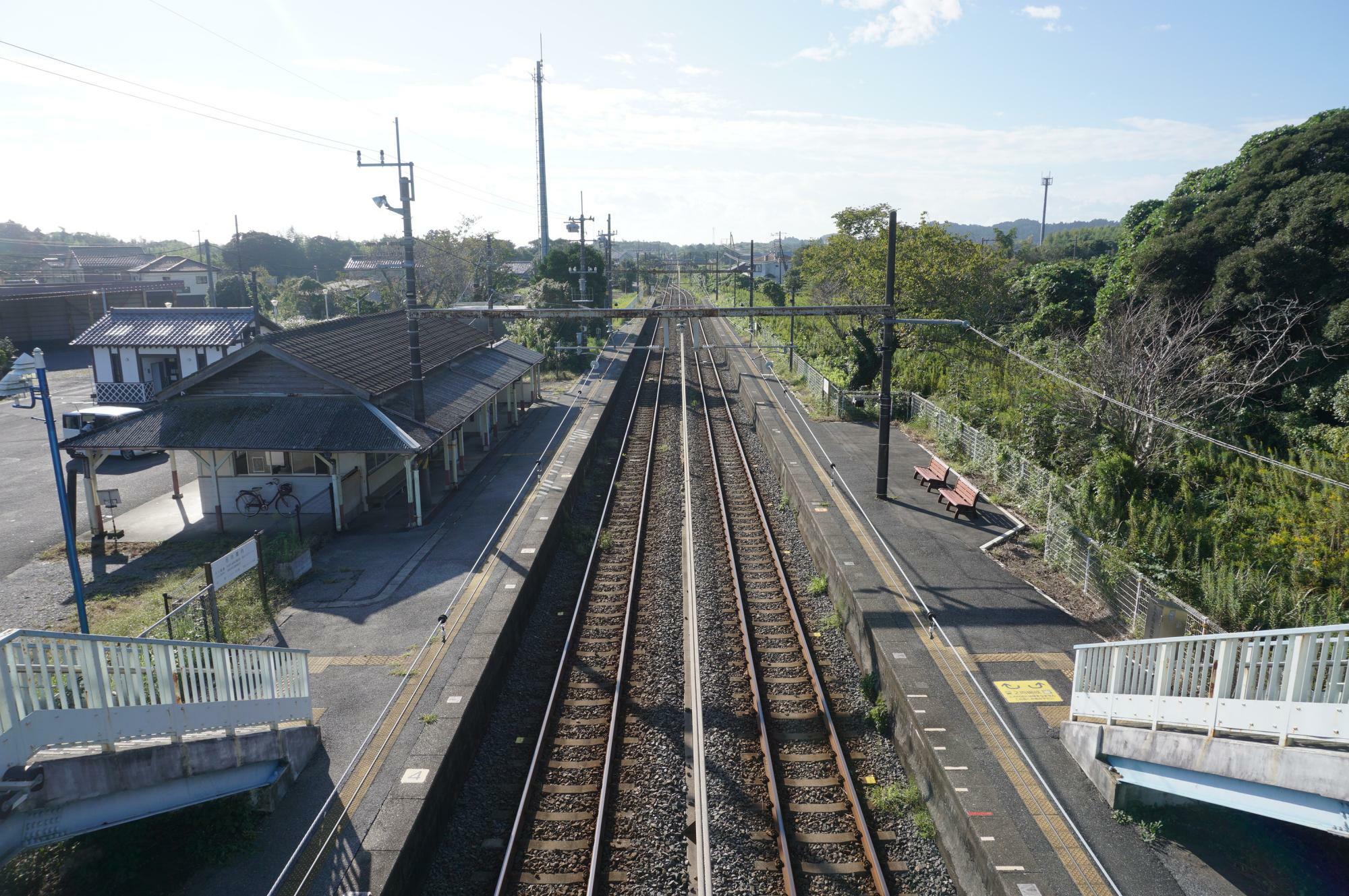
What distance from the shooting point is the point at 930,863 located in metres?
7.64

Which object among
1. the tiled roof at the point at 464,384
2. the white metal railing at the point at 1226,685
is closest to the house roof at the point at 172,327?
the tiled roof at the point at 464,384

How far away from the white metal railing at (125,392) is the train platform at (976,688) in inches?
738

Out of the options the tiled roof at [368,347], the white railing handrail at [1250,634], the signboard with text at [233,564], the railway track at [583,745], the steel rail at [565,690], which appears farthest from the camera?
the tiled roof at [368,347]

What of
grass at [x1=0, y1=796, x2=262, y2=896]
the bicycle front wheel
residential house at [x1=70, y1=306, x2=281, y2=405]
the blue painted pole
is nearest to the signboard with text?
the blue painted pole

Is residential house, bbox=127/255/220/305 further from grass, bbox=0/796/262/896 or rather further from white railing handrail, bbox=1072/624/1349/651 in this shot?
white railing handrail, bbox=1072/624/1349/651

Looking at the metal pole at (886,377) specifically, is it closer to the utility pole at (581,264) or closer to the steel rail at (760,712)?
the steel rail at (760,712)

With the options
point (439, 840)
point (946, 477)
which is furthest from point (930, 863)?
point (946, 477)

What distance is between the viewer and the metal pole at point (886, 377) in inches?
619

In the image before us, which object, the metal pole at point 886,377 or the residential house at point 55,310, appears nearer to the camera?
the metal pole at point 886,377

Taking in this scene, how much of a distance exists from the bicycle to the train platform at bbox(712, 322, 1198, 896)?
10.4 metres

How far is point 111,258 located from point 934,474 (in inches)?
3732

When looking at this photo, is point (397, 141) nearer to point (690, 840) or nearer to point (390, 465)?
point (390, 465)

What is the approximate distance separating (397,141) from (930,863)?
52.5ft

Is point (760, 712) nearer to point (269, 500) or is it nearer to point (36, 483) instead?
point (269, 500)
